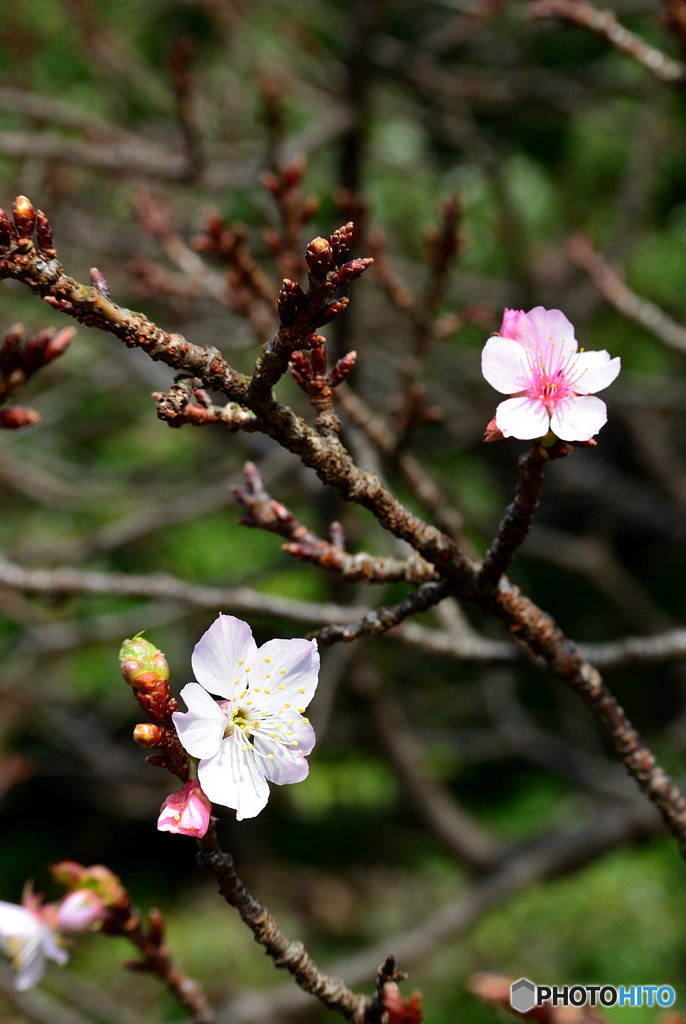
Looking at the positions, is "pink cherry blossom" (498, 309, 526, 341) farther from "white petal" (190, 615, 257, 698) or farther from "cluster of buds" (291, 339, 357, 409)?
"white petal" (190, 615, 257, 698)

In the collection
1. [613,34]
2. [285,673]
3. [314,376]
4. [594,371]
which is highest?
[613,34]

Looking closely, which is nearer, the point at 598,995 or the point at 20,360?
the point at 20,360

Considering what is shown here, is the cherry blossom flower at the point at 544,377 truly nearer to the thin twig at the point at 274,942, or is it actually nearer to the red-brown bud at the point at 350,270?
the red-brown bud at the point at 350,270

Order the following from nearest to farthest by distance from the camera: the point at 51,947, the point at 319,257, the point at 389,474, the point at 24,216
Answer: the point at 319,257, the point at 24,216, the point at 51,947, the point at 389,474

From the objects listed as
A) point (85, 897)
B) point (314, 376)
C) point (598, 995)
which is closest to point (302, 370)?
point (314, 376)

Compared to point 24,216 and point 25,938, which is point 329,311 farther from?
point 25,938

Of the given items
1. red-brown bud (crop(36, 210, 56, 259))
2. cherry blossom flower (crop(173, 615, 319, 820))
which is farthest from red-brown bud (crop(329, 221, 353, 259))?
cherry blossom flower (crop(173, 615, 319, 820))

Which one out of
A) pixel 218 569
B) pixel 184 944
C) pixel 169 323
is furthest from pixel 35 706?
pixel 184 944
